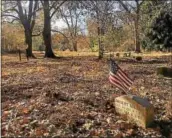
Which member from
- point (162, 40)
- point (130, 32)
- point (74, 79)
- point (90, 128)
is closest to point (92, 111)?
point (90, 128)

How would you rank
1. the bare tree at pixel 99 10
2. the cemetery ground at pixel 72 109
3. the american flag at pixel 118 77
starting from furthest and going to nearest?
the bare tree at pixel 99 10
the american flag at pixel 118 77
the cemetery ground at pixel 72 109

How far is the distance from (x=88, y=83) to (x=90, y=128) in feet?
13.1

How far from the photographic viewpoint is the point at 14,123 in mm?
6207

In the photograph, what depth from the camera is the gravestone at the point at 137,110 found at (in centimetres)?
652

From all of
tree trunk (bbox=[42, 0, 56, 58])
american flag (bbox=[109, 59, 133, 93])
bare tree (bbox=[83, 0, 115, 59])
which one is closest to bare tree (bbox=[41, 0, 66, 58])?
tree trunk (bbox=[42, 0, 56, 58])

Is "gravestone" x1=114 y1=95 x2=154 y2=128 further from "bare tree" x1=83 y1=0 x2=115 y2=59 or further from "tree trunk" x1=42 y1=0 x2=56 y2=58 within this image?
"tree trunk" x1=42 y1=0 x2=56 y2=58

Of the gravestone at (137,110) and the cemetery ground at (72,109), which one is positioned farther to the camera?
the gravestone at (137,110)

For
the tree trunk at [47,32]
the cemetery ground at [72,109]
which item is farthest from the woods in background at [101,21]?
the cemetery ground at [72,109]

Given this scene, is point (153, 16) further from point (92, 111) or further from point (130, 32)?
point (92, 111)

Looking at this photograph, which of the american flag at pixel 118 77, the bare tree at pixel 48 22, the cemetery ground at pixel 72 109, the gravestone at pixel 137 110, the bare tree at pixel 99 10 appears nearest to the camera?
the cemetery ground at pixel 72 109

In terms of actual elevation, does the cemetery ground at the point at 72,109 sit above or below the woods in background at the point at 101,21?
below

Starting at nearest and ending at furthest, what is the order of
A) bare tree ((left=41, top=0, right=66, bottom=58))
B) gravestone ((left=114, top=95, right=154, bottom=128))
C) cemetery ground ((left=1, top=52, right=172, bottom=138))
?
cemetery ground ((left=1, top=52, right=172, bottom=138)) < gravestone ((left=114, top=95, right=154, bottom=128)) < bare tree ((left=41, top=0, right=66, bottom=58))

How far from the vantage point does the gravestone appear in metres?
6.52

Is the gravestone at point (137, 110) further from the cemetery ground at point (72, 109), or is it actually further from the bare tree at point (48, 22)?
the bare tree at point (48, 22)
